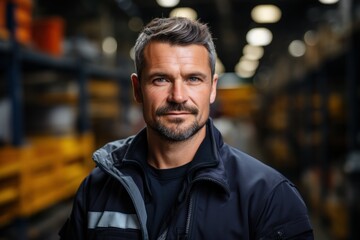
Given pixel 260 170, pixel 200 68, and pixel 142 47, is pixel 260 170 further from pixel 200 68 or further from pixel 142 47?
pixel 142 47

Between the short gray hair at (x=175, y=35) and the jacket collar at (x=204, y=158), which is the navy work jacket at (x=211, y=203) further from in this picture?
the short gray hair at (x=175, y=35)

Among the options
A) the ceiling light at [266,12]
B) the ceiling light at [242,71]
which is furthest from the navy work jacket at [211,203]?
the ceiling light at [242,71]

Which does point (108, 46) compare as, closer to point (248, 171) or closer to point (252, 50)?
point (248, 171)

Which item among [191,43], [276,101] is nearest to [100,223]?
[191,43]

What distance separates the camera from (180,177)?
1771mm

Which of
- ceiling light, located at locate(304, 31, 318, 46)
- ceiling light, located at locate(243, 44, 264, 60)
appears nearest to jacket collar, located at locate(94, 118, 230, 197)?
ceiling light, located at locate(304, 31, 318, 46)

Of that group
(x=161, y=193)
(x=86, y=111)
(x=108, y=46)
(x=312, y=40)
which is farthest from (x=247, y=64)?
(x=161, y=193)

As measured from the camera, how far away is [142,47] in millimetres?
1820

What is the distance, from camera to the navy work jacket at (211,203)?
63.3 inches

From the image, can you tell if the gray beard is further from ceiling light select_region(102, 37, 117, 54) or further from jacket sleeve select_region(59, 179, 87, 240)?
ceiling light select_region(102, 37, 117, 54)

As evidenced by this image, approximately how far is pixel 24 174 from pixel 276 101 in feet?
41.8

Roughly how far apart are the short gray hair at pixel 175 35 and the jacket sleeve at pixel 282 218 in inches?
22.6

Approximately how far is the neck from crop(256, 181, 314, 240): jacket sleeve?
1.19 feet

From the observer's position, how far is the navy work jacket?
5.28ft
